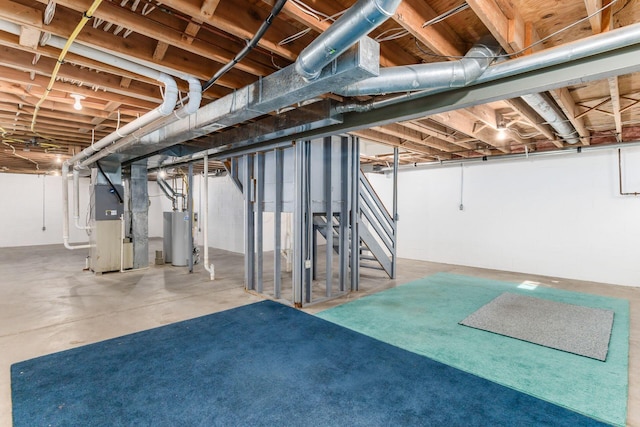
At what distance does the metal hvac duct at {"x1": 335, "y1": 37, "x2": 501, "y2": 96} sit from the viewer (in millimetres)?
2164

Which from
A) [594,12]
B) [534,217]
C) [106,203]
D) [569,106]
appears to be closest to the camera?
[594,12]

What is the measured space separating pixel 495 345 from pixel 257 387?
231 cm

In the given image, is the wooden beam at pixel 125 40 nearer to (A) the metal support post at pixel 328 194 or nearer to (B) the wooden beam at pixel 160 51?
(B) the wooden beam at pixel 160 51

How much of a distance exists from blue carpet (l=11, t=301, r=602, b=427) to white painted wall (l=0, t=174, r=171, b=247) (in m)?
10.3

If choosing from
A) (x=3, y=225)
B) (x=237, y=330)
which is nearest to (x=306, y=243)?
(x=237, y=330)

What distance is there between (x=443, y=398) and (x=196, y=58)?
3.29m

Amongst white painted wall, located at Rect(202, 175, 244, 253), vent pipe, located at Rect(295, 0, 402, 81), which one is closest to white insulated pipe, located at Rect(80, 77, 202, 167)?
vent pipe, located at Rect(295, 0, 402, 81)

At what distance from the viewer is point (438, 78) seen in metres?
2.18

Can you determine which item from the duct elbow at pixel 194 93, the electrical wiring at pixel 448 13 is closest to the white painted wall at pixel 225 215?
the duct elbow at pixel 194 93

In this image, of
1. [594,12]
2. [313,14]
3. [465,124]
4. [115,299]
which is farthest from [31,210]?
[594,12]

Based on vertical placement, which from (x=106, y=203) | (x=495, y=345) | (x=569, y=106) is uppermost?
(x=569, y=106)

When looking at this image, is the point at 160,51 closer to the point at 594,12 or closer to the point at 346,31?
the point at 346,31

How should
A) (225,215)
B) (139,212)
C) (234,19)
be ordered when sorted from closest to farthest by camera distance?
1. (234,19)
2. (139,212)
3. (225,215)

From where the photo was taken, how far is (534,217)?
6.39m
